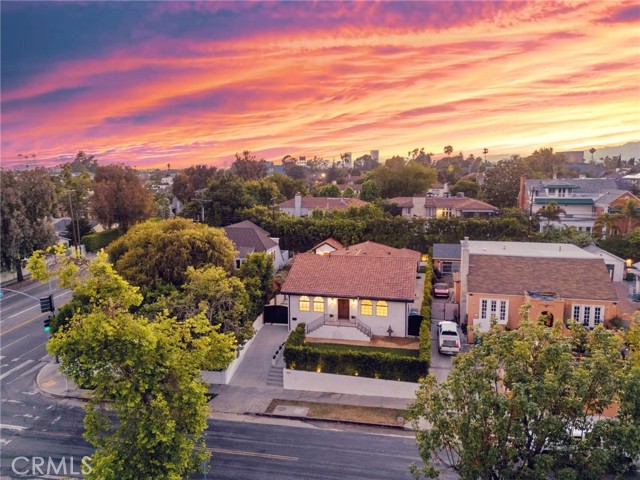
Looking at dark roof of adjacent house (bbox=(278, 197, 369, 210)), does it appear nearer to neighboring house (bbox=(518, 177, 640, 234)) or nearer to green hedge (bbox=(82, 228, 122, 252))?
neighboring house (bbox=(518, 177, 640, 234))

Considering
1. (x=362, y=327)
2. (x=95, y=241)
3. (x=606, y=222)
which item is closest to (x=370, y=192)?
(x=606, y=222)

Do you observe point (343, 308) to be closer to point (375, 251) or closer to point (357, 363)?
point (357, 363)

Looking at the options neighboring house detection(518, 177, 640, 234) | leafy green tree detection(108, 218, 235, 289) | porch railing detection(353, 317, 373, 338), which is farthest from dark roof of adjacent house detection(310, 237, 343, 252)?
neighboring house detection(518, 177, 640, 234)

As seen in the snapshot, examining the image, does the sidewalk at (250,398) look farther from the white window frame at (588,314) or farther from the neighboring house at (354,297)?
the white window frame at (588,314)

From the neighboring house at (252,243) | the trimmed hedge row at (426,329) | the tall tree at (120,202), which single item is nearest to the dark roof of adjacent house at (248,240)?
the neighboring house at (252,243)

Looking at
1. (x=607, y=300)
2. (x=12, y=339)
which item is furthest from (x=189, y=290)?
(x=607, y=300)

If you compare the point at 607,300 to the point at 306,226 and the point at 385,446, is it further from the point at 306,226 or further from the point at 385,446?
the point at 306,226
